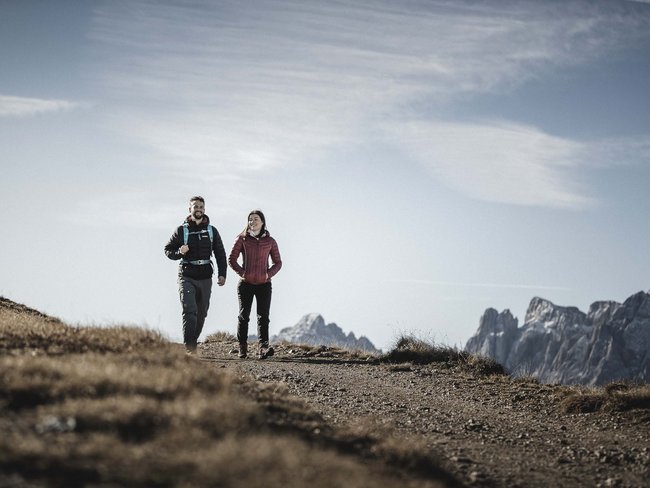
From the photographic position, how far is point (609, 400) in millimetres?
9297

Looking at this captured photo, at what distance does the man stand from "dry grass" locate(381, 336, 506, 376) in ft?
18.8

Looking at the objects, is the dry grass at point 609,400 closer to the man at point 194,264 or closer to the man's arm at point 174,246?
the man at point 194,264

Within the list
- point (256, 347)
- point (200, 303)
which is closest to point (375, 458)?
point (200, 303)

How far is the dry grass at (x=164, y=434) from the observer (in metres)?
3.66

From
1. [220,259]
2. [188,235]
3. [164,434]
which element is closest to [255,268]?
[220,259]

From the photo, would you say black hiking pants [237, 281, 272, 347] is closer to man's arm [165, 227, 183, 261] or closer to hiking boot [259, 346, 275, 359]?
hiking boot [259, 346, 275, 359]

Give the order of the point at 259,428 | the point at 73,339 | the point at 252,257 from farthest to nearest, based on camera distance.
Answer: the point at 252,257 → the point at 73,339 → the point at 259,428

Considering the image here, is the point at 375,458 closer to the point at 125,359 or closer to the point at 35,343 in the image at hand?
the point at 125,359

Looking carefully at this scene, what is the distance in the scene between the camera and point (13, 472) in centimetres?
359

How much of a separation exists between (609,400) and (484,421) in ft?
9.15

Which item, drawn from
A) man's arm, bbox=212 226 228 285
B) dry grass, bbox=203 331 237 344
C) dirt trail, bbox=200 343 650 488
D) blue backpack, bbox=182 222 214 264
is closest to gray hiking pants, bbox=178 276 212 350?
man's arm, bbox=212 226 228 285

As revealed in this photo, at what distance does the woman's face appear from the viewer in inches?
535

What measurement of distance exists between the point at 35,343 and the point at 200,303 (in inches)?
210

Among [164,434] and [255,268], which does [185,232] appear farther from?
[164,434]
